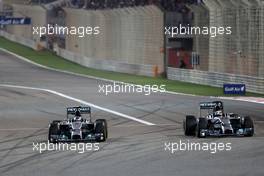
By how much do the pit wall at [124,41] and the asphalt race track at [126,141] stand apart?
52.9 ft

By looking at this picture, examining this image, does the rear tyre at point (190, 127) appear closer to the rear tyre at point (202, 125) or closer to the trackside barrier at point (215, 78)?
the rear tyre at point (202, 125)

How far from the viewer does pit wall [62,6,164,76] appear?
5296 cm

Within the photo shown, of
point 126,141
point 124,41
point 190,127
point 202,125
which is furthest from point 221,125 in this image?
point 124,41

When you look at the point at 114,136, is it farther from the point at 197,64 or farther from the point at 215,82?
the point at 197,64

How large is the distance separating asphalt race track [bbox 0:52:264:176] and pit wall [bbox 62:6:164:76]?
52.9 feet

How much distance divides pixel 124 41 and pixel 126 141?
4011 cm

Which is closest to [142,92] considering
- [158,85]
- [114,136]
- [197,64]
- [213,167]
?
[158,85]

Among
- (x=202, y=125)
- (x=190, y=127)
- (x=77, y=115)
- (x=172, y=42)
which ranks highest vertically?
(x=172, y=42)

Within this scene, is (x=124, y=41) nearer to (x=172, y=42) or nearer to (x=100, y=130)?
(x=172, y=42)

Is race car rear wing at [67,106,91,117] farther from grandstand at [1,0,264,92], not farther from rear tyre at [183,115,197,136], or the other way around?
grandstand at [1,0,264,92]

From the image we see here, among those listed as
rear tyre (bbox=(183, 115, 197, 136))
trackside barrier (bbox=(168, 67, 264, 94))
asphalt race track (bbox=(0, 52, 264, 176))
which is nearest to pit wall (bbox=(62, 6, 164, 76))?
trackside barrier (bbox=(168, 67, 264, 94))

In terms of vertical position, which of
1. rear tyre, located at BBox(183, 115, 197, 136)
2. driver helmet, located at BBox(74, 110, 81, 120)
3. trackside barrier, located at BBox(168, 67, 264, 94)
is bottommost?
trackside barrier, located at BBox(168, 67, 264, 94)

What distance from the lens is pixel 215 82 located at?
40812mm

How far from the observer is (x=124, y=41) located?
5897cm
